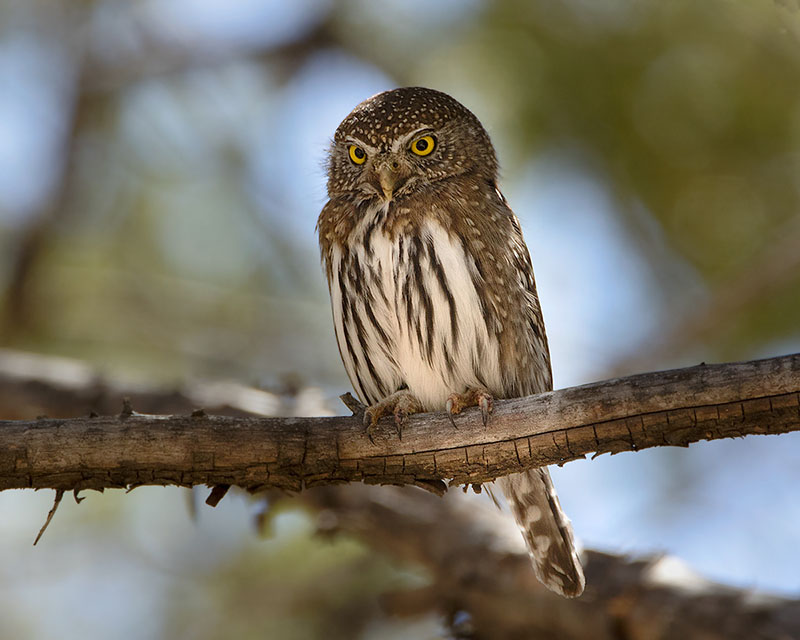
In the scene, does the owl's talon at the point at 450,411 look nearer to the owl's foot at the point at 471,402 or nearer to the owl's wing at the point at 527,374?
the owl's foot at the point at 471,402

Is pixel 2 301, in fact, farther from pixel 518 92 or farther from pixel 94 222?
pixel 518 92

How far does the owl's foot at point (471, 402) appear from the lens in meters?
3.42

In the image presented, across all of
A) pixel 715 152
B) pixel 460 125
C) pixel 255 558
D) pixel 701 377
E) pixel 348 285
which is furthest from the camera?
pixel 255 558

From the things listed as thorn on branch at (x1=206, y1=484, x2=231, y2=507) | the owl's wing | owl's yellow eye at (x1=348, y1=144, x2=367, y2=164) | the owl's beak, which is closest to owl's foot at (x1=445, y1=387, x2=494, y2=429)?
the owl's wing

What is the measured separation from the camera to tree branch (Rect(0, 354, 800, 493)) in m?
2.92

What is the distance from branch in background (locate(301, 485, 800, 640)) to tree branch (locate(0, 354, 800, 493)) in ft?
5.56

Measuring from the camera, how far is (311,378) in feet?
23.1

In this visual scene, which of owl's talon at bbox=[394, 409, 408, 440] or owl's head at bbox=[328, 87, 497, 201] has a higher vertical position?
owl's head at bbox=[328, 87, 497, 201]

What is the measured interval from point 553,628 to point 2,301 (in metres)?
4.25

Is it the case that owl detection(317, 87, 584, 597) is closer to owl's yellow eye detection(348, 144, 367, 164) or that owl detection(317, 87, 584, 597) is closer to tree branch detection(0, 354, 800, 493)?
owl's yellow eye detection(348, 144, 367, 164)

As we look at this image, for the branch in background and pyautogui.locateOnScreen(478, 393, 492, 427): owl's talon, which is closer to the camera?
pyautogui.locateOnScreen(478, 393, 492, 427): owl's talon

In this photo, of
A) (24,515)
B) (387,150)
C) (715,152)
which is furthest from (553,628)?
(24,515)

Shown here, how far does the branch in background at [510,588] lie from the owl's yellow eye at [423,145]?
225 centimetres

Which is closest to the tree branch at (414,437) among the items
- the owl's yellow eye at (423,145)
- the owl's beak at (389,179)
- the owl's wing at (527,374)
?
the owl's wing at (527,374)
